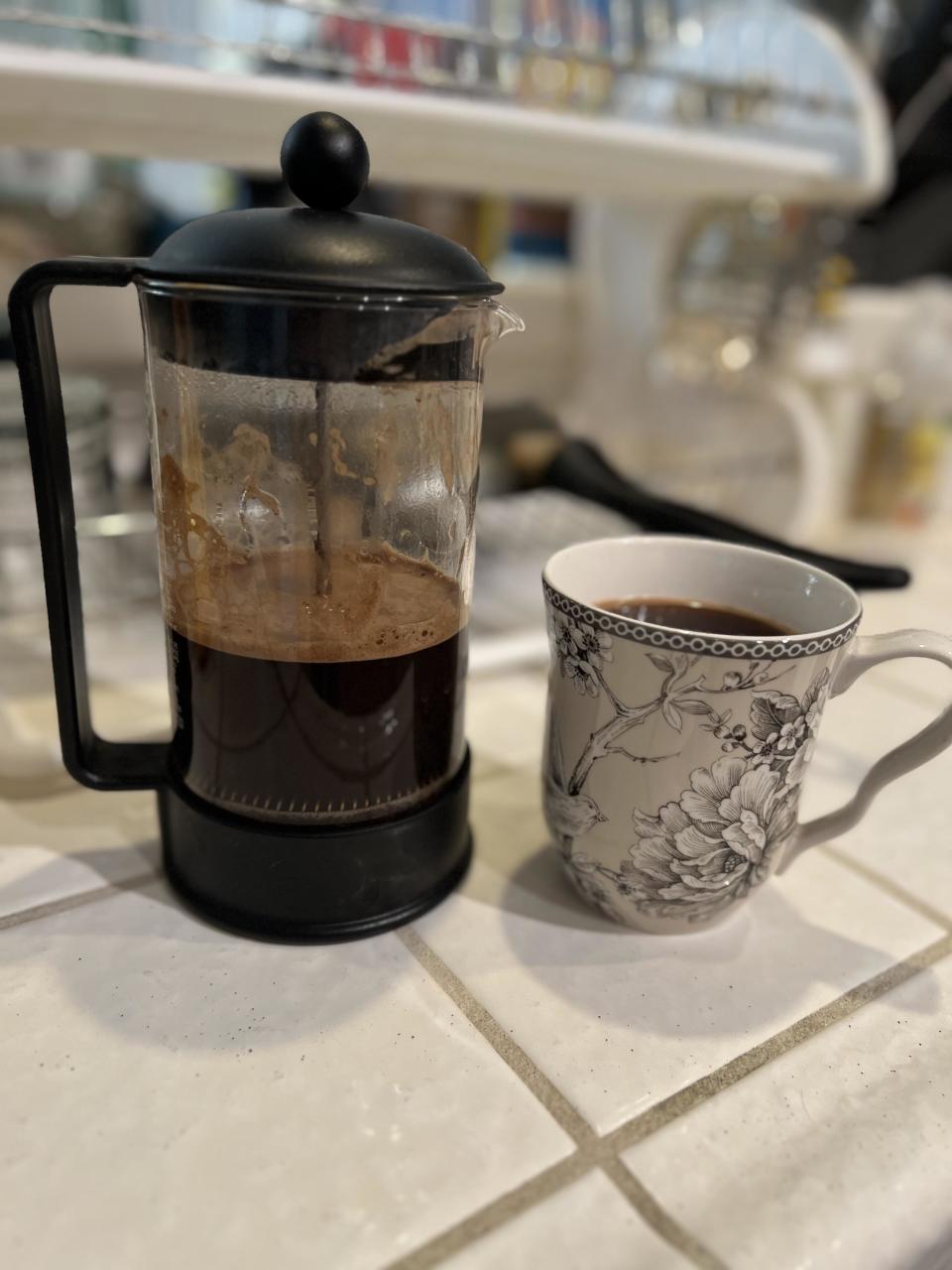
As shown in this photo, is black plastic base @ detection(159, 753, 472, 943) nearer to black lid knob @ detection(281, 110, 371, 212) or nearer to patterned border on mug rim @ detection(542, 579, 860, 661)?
patterned border on mug rim @ detection(542, 579, 860, 661)

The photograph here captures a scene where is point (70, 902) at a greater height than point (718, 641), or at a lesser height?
lesser

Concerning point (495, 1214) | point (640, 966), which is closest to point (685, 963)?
point (640, 966)

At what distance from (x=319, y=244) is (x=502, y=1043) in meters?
0.24

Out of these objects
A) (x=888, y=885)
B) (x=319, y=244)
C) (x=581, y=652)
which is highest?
(x=319, y=244)

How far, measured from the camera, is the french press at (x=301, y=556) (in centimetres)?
26

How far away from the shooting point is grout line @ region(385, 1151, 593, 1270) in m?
0.22

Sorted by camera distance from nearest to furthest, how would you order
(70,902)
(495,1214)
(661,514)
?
(495,1214)
(70,902)
(661,514)

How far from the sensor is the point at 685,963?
0.32m

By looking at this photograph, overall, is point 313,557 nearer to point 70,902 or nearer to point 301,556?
point 301,556

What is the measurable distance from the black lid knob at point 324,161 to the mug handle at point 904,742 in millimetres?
215

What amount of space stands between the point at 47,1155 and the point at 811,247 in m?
0.81

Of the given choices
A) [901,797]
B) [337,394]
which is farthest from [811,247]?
[337,394]

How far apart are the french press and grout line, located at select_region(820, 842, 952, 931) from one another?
173mm

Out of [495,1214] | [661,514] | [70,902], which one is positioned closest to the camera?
[495,1214]
